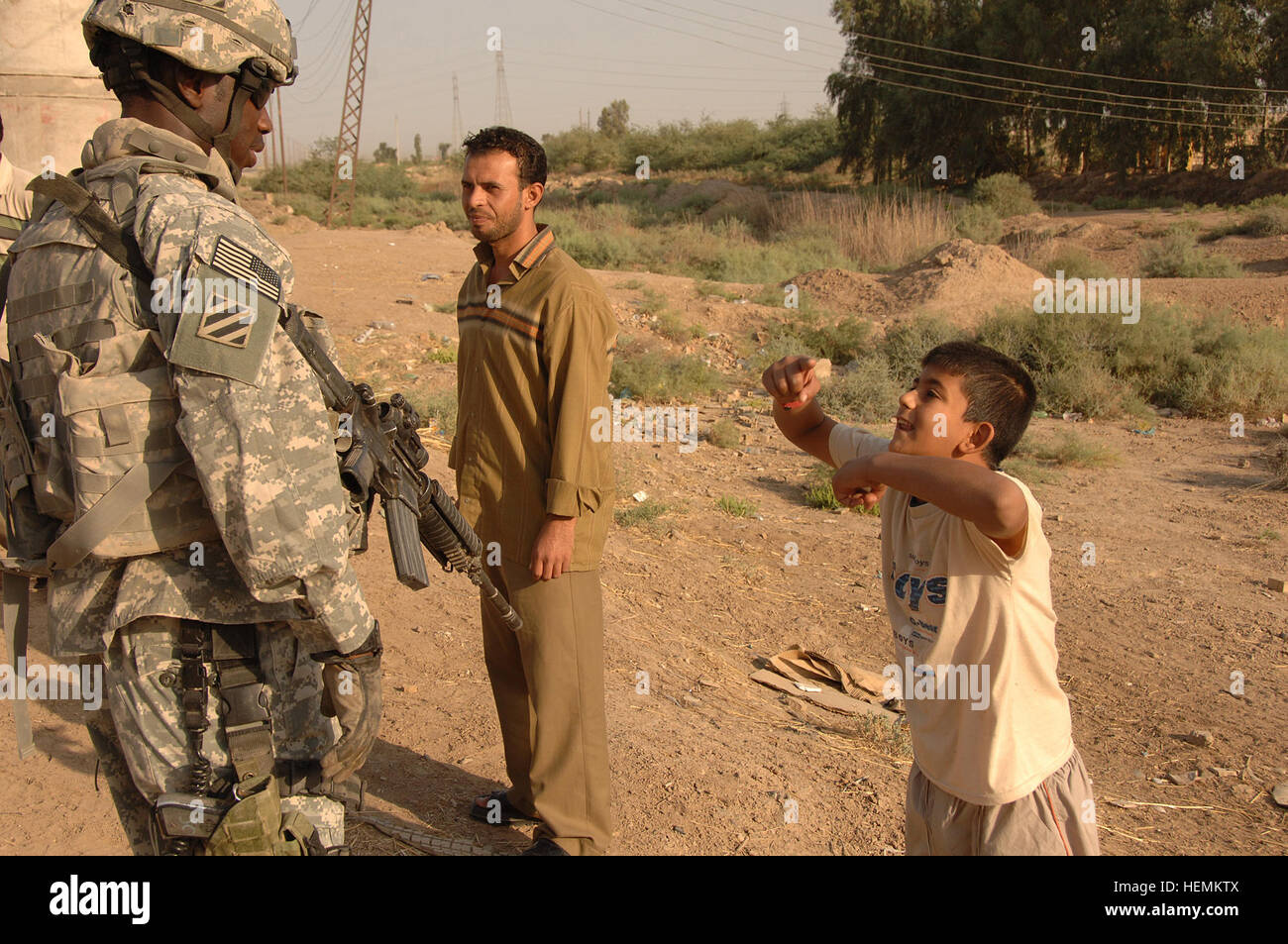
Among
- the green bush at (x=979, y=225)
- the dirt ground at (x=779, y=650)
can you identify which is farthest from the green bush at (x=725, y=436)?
the green bush at (x=979, y=225)

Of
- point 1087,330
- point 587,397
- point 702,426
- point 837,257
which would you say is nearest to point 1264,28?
point 837,257

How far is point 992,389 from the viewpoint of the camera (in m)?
1.97

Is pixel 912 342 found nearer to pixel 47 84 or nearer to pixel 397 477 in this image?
pixel 47 84

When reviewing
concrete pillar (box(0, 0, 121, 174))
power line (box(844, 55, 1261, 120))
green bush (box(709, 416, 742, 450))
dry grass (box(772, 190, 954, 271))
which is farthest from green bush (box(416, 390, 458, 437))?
power line (box(844, 55, 1261, 120))

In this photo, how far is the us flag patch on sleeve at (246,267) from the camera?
5.62ft

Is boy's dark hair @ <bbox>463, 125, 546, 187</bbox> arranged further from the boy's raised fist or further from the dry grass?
the dry grass

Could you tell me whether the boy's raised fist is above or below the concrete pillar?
below

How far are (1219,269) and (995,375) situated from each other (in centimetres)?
1604

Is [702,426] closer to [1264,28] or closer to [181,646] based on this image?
[181,646]

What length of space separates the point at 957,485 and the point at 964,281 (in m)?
12.5

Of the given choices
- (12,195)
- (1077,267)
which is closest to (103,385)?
(12,195)

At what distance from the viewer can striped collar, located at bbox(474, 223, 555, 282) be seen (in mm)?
2783

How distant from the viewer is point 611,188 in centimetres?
3084

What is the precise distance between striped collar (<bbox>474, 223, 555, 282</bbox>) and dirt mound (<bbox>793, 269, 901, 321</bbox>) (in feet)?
35.3
